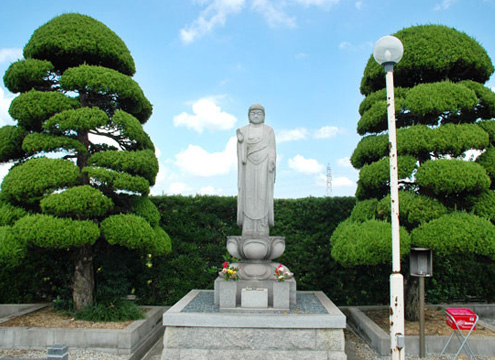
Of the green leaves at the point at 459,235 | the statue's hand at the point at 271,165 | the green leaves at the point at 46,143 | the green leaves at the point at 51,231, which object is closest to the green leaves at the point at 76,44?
the green leaves at the point at 46,143

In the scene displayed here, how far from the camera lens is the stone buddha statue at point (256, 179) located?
6.38m

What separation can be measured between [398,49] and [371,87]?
10.7 ft

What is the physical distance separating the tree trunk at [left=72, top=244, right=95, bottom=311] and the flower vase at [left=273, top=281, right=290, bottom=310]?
3.35 metres

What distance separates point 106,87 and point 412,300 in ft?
21.2

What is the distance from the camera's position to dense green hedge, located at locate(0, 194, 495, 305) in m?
7.58

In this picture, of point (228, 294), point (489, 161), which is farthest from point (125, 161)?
point (489, 161)

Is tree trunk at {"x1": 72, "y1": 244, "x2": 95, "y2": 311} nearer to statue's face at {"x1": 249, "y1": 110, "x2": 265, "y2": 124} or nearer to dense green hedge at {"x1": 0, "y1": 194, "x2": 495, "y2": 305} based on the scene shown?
dense green hedge at {"x1": 0, "y1": 194, "x2": 495, "y2": 305}

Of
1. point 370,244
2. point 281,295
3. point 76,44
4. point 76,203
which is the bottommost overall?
point 281,295

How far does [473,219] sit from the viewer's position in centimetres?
544

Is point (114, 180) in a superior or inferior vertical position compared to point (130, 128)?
inferior

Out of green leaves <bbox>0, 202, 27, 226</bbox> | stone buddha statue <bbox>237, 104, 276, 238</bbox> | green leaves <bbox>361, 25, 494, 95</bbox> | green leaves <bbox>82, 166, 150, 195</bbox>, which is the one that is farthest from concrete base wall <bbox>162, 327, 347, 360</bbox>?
green leaves <bbox>361, 25, 494, 95</bbox>

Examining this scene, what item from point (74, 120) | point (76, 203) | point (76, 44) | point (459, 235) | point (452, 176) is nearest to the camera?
point (459, 235)

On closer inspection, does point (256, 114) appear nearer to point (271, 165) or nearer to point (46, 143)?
point (271, 165)

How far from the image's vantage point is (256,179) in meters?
6.43
